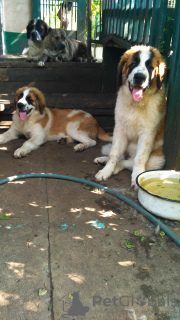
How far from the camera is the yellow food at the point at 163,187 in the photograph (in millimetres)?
3215

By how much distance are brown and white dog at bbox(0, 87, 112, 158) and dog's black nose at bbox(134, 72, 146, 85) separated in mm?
1844

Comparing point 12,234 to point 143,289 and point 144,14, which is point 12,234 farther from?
point 144,14

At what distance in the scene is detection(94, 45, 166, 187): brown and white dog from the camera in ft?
11.1

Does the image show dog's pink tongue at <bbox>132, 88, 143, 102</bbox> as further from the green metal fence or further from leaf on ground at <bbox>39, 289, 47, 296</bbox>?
leaf on ground at <bbox>39, 289, 47, 296</bbox>

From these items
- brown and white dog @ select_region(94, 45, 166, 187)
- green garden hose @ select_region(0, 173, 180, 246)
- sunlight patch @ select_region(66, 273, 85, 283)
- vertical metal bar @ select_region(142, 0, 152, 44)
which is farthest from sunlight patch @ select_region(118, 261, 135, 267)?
vertical metal bar @ select_region(142, 0, 152, 44)

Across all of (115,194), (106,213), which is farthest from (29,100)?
(106,213)

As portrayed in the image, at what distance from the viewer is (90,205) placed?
321 centimetres

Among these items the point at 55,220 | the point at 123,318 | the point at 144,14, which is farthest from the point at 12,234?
the point at 144,14

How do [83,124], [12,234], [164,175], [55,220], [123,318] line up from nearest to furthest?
[123,318] → [12,234] → [55,220] → [164,175] → [83,124]

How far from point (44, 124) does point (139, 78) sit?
2.36 meters

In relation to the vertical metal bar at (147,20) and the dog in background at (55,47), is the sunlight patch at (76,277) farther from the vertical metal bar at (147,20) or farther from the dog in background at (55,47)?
the dog in background at (55,47)

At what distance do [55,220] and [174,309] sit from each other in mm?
1371

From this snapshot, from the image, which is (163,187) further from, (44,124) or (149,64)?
(44,124)

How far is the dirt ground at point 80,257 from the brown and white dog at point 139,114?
0.40m
